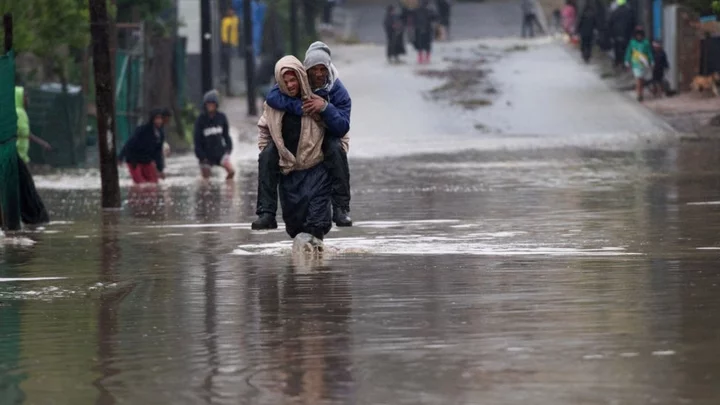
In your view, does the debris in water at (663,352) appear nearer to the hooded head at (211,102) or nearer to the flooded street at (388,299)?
the flooded street at (388,299)

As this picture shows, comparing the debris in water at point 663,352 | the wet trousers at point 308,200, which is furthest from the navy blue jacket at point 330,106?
the debris in water at point 663,352

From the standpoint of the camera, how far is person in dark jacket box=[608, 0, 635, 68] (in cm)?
4856

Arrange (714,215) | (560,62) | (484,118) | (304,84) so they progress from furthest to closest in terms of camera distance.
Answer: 1. (560,62)
2. (484,118)
3. (714,215)
4. (304,84)

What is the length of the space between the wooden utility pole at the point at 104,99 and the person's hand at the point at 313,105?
23.9 ft

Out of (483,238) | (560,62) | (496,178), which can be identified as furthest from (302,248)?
(560,62)

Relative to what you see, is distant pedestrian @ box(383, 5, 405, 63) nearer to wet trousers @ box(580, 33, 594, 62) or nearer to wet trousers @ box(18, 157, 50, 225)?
wet trousers @ box(580, 33, 594, 62)

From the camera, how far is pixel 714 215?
16656 millimetres

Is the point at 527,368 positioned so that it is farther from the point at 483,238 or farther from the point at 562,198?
the point at 562,198

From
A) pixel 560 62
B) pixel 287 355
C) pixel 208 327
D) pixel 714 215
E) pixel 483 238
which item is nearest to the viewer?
pixel 287 355

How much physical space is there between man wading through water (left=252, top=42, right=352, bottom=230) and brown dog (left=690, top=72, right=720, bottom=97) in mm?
27678

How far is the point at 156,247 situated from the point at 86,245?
0.77 m

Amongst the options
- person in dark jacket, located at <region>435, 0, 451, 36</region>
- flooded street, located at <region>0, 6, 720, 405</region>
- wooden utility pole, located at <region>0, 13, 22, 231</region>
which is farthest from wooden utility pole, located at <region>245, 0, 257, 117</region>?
wooden utility pole, located at <region>0, 13, 22, 231</region>

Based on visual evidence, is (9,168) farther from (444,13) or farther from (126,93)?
(444,13)

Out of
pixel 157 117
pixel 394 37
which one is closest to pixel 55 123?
pixel 157 117
